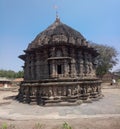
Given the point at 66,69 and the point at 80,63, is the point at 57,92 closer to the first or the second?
the point at 66,69

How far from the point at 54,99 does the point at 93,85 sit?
181 inches

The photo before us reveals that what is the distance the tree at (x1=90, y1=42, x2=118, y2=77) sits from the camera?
3794 cm

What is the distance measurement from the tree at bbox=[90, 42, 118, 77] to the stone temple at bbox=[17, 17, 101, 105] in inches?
815

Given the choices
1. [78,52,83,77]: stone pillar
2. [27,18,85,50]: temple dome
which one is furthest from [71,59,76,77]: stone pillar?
[27,18,85,50]: temple dome

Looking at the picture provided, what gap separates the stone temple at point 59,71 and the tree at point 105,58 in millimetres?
20694

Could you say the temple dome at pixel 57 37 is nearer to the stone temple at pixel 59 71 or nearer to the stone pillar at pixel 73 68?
the stone temple at pixel 59 71

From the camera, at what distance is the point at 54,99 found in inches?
514

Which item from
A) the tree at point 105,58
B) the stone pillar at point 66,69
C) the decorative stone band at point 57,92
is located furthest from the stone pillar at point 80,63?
the tree at point 105,58

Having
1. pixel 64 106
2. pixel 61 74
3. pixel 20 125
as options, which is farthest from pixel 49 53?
pixel 20 125

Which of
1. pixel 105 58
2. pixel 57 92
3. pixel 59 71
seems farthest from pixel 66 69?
pixel 105 58

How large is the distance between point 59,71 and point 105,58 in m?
25.3

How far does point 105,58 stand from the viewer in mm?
37812

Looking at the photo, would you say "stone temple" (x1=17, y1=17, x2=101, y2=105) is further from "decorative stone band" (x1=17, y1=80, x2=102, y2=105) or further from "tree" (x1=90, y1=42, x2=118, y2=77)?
"tree" (x1=90, y1=42, x2=118, y2=77)

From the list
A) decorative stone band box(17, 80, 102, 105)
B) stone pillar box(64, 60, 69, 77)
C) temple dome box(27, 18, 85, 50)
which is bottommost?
decorative stone band box(17, 80, 102, 105)
